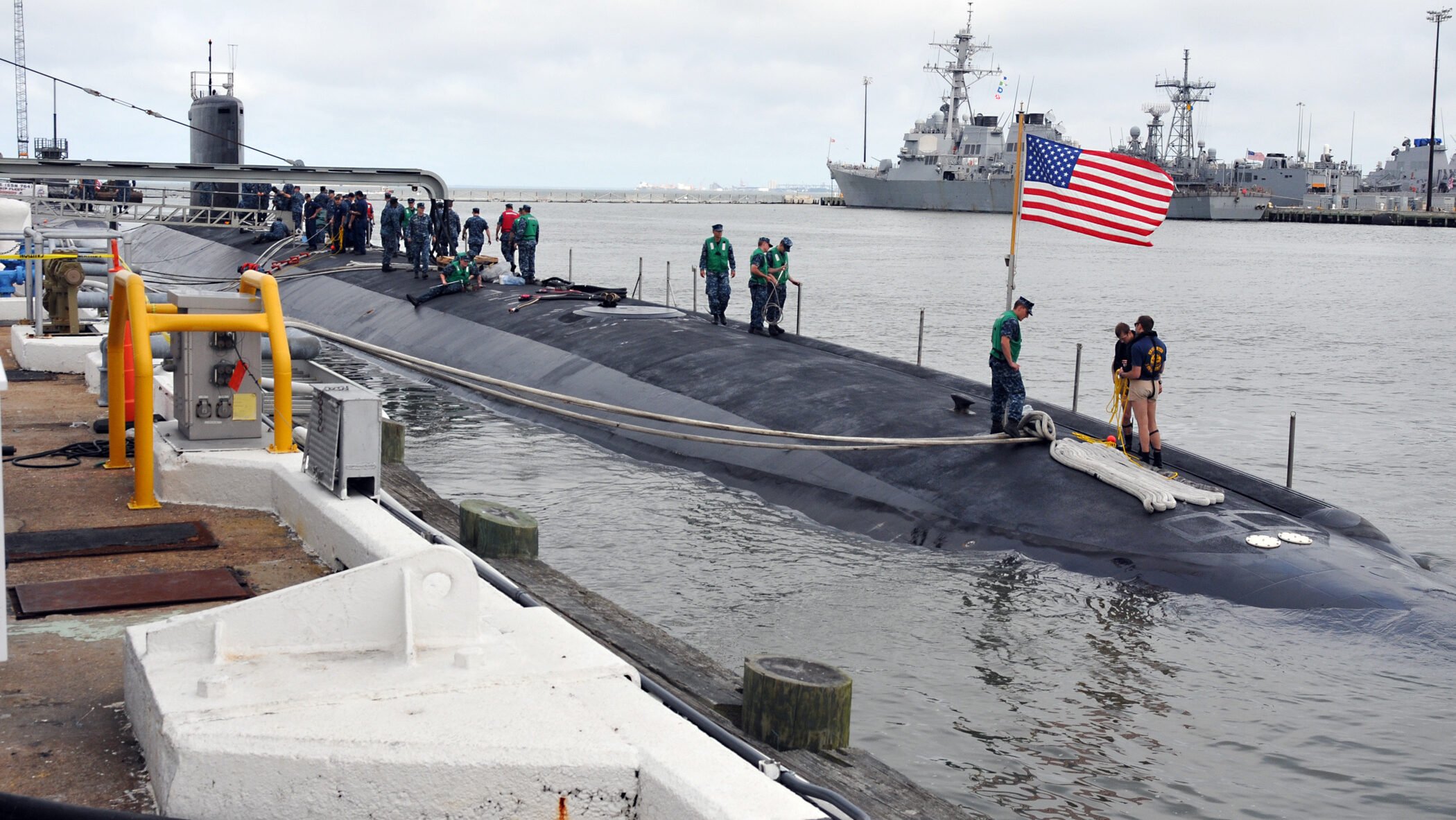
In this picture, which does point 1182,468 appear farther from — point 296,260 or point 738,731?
point 296,260

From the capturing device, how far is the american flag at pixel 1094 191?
14.6 metres

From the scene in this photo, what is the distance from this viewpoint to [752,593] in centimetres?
1277

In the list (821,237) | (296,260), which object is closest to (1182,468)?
(296,260)

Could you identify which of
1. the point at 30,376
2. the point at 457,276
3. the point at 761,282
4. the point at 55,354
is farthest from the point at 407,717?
the point at 457,276

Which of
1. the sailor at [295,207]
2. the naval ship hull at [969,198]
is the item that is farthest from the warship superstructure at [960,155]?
the sailor at [295,207]

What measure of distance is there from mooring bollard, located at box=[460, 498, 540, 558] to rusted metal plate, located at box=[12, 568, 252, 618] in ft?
10.1

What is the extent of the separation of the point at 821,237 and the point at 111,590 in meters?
109

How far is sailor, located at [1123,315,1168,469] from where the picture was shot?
14.6 m

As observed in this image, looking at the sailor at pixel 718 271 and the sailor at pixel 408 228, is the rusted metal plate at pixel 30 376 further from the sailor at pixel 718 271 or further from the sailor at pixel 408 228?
the sailor at pixel 408 228

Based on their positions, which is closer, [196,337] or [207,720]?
[207,720]

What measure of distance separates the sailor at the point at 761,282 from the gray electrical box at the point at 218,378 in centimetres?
1203

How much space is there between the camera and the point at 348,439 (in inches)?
353

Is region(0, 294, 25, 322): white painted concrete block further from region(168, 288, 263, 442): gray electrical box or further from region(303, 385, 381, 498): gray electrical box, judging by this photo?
region(303, 385, 381, 498): gray electrical box

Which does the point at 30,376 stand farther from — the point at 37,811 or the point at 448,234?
the point at 37,811
